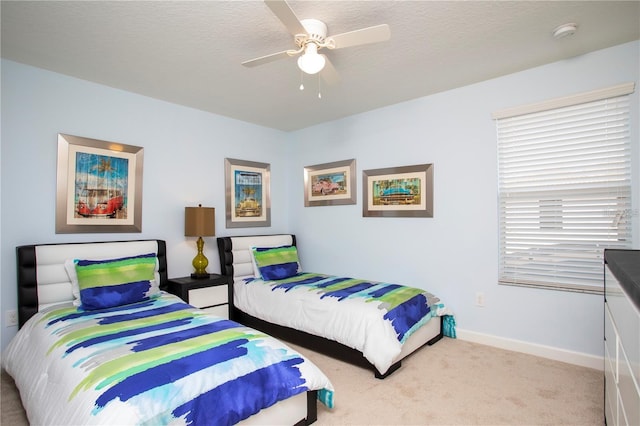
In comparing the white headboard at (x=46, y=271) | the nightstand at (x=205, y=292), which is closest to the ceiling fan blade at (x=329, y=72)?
the nightstand at (x=205, y=292)

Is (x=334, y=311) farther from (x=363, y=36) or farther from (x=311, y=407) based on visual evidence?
(x=363, y=36)

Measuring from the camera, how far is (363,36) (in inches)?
76.3

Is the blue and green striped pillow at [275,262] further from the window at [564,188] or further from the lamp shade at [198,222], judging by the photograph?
the window at [564,188]

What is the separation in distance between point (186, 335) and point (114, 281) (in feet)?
3.92

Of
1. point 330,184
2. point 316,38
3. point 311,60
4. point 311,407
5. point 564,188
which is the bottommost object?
point 311,407

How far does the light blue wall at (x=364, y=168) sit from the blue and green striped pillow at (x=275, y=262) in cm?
55

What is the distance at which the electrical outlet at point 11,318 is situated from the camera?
8.63ft

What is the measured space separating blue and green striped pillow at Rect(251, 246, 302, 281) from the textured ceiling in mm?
1826

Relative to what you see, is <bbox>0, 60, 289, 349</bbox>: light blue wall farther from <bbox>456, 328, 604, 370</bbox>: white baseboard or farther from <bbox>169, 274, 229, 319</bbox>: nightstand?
<bbox>456, 328, 604, 370</bbox>: white baseboard

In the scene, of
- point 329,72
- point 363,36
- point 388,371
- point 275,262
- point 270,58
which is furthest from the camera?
point 275,262

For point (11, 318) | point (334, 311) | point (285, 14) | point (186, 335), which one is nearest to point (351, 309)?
point (334, 311)

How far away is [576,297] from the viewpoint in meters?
2.71

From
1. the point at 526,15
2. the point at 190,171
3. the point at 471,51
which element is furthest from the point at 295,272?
the point at 526,15

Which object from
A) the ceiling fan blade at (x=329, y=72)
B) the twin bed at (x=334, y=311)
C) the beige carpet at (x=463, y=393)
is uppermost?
the ceiling fan blade at (x=329, y=72)
